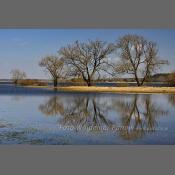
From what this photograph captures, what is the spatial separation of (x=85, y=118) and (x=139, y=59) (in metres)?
1.71

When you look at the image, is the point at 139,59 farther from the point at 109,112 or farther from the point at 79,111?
the point at 79,111

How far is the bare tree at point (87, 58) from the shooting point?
9.23m

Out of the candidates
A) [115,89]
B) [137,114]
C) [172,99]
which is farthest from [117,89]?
[172,99]

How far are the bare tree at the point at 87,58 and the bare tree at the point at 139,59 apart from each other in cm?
29

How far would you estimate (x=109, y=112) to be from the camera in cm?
902

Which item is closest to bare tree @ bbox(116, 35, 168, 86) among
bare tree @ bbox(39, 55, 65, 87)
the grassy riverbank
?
the grassy riverbank

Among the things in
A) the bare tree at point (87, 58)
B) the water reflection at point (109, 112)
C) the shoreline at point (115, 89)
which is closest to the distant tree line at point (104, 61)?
the bare tree at point (87, 58)

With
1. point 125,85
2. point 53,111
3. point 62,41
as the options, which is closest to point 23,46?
Answer: point 62,41

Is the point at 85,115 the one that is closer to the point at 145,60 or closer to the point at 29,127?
the point at 29,127

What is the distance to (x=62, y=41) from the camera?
30.0ft

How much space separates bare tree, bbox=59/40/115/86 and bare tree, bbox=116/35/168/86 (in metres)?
0.29

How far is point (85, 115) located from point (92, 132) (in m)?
0.40

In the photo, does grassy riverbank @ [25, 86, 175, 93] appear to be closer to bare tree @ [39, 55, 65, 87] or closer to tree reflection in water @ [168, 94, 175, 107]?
tree reflection in water @ [168, 94, 175, 107]

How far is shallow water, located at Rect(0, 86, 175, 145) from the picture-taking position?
873 centimetres
